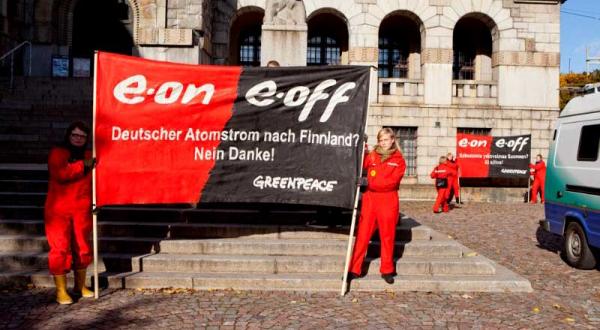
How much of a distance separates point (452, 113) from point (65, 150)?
1852 cm

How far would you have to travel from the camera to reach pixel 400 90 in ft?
69.6

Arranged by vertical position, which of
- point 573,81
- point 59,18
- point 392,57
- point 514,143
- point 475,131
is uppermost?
point 573,81

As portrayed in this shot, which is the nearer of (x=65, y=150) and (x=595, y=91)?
(x=65, y=150)

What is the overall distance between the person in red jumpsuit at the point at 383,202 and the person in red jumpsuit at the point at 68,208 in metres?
3.41

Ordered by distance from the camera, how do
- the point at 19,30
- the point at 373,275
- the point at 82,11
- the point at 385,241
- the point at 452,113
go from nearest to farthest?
the point at 385,241
the point at 373,275
the point at 19,30
the point at 82,11
the point at 452,113

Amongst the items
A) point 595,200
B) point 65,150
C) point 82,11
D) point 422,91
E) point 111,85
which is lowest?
point 595,200

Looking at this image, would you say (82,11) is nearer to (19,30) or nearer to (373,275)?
(19,30)

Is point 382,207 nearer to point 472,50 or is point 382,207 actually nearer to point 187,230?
point 187,230

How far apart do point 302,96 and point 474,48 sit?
19813 millimetres

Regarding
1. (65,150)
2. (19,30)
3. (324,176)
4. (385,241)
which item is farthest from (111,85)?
(19,30)

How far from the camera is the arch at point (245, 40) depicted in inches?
913

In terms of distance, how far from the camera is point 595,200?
23.6 feet

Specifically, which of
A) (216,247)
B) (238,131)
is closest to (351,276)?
(216,247)

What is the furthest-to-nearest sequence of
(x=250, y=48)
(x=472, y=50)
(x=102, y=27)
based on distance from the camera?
(x=250, y=48)
(x=472, y=50)
(x=102, y=27)
